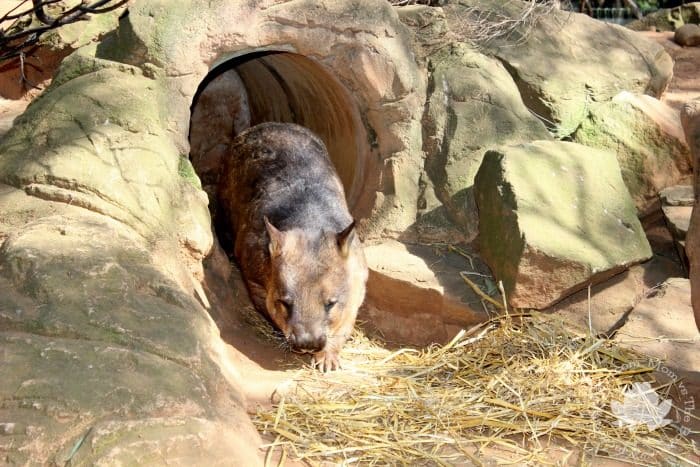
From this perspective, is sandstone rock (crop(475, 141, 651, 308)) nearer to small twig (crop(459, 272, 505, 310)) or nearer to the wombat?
small twig (crop(459, 272, 505, 310))

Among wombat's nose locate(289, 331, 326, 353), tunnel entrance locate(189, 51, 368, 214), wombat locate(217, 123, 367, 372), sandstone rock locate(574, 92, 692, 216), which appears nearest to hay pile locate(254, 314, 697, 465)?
wombat's nose locate(289, 331, 326, 353)

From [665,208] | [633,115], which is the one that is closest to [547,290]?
[665,208]

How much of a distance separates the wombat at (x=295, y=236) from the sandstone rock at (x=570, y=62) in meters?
1.92

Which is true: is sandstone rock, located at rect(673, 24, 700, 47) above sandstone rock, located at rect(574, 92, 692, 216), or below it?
below

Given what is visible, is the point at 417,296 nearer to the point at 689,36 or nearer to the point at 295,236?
the point at 295,236

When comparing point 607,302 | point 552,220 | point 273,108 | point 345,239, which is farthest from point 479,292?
point 273,108

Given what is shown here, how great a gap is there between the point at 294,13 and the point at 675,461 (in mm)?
3767

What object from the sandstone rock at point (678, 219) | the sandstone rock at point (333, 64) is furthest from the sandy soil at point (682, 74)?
the sandstone rock at point (333, 64)

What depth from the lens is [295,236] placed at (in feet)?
17.7

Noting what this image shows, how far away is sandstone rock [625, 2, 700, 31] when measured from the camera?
12078mm

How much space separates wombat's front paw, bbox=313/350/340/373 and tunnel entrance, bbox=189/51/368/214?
1.94 meters

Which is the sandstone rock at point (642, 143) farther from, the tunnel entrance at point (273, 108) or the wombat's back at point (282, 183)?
the wombat's back at point (282, 183)

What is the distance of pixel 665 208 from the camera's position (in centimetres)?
617

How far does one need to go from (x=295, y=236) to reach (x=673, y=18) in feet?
30.5
